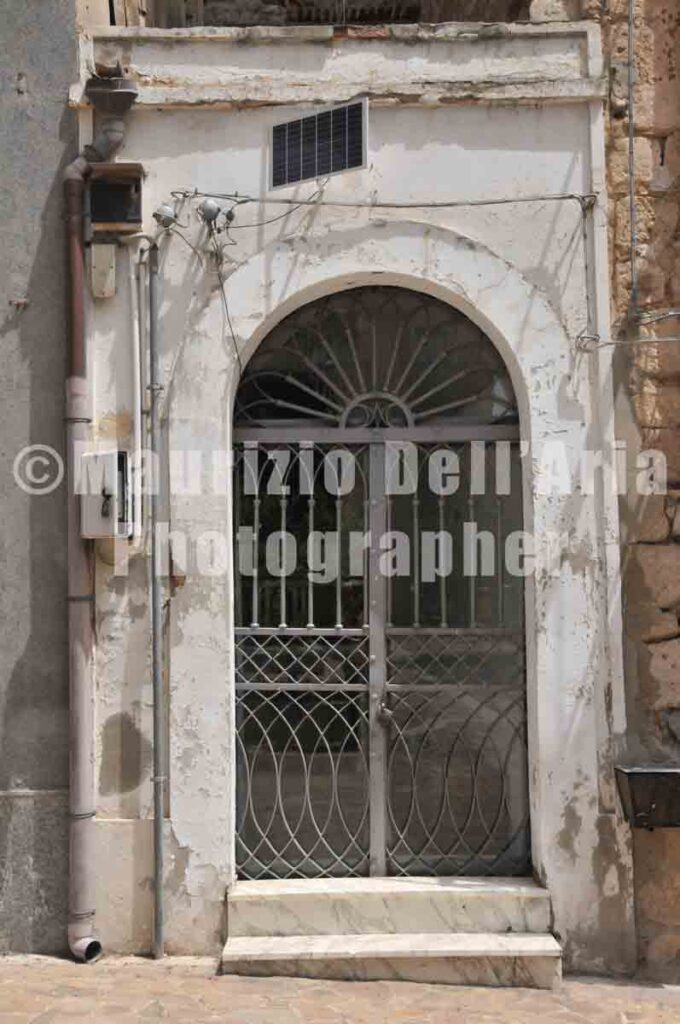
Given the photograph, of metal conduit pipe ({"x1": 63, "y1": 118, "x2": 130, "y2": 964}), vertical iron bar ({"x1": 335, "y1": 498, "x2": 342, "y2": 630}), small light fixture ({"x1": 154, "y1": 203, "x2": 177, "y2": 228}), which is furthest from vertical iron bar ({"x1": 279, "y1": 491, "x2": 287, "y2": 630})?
small light fixture ({"x1": 154, "y1": 203, "x2": 177, "y2": 228})

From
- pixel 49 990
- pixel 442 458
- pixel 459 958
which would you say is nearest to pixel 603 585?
pixel 442 458

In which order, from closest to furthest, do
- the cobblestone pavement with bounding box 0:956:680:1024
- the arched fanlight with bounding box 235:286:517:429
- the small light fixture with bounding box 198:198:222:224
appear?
the cobblestone pavement with bounding box 0:956:680:1024 → the small light fixture with bounding box 198:198:222:224 → the arched fanlight with bounding box 235:286:517:429

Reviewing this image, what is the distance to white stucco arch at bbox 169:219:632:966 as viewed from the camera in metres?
4.82

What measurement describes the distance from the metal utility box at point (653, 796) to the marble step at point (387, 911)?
0.62 metres

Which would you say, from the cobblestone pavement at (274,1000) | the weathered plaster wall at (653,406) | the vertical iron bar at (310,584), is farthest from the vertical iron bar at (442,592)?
the cobblestone pavement at (274,1000)

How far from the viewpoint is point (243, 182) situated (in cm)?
502

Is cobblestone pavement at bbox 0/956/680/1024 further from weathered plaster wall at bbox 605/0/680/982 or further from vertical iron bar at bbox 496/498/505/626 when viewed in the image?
vertical iron bar at bbox 496/498/505/626

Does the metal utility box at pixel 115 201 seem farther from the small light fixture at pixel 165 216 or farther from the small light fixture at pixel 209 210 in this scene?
the small light fixture at pixel 209 210

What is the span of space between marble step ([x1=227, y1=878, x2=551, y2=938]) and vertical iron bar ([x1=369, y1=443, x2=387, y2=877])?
287 mm

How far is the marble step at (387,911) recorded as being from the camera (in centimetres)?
478

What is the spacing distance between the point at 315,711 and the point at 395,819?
0.70 m

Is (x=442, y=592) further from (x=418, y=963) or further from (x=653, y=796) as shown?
(x=418, y=963)

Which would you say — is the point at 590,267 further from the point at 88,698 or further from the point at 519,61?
the point at 88,698

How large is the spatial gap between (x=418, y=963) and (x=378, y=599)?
1.75 metres
